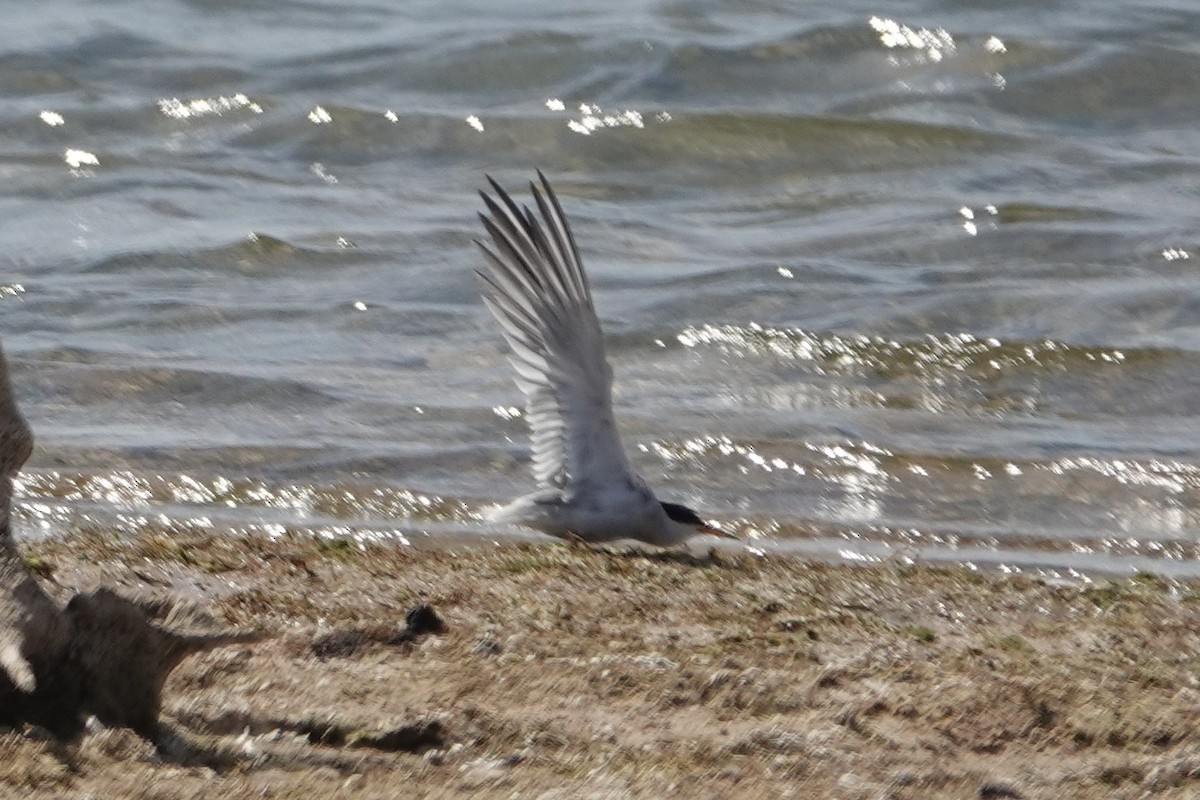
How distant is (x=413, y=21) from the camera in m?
17.4

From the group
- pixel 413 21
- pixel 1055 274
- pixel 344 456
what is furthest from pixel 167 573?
pixel 413 21

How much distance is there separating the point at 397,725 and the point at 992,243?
8.53m

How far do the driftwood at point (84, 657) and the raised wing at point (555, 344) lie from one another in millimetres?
3212

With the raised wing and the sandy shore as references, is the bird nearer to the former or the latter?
the raised wing

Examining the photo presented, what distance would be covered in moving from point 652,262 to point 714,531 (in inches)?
184

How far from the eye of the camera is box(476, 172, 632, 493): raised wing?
677cm

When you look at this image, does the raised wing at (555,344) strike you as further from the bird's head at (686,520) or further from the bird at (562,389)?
the bird's head at (686,520)

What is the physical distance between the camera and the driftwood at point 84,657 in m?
3.45

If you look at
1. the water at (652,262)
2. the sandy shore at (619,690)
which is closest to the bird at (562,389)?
the water at (652,262)

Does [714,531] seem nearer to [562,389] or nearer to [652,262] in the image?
[562,389]

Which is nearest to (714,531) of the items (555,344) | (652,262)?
(555,344)

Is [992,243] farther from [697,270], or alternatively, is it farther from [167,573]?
[167,573]

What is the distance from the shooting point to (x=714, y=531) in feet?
22.0

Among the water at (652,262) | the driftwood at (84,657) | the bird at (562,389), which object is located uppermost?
the driftwood at (84,657)
